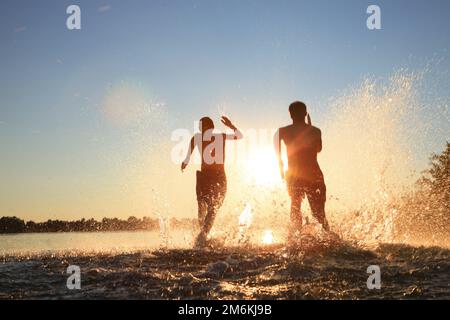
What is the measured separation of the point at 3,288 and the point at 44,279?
25.2 inches

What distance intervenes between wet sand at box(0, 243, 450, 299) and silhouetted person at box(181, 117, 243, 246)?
2.85 m

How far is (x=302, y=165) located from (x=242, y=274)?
3877 mm

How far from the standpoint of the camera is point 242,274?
6355 mm

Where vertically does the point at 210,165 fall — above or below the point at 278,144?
below

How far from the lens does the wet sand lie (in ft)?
17.1

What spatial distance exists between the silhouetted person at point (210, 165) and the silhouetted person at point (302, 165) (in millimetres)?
1784

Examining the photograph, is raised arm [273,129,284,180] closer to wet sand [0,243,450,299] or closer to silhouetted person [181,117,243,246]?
silhouetted person [181,117,243,246]

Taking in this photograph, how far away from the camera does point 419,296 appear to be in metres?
4.86

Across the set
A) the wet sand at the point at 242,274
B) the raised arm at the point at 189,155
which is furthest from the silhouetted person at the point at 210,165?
the wet sand at the point at 242,274

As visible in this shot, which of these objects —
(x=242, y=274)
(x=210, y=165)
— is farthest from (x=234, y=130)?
(x=242, y=274)

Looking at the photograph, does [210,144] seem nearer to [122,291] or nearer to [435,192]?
[122,291]

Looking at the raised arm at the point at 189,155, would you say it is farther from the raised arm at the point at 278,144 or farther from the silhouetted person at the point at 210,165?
the raised arm at the point at 278,144

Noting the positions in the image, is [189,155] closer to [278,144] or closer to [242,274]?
[278,144]

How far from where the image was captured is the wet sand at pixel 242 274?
523 centimetres
